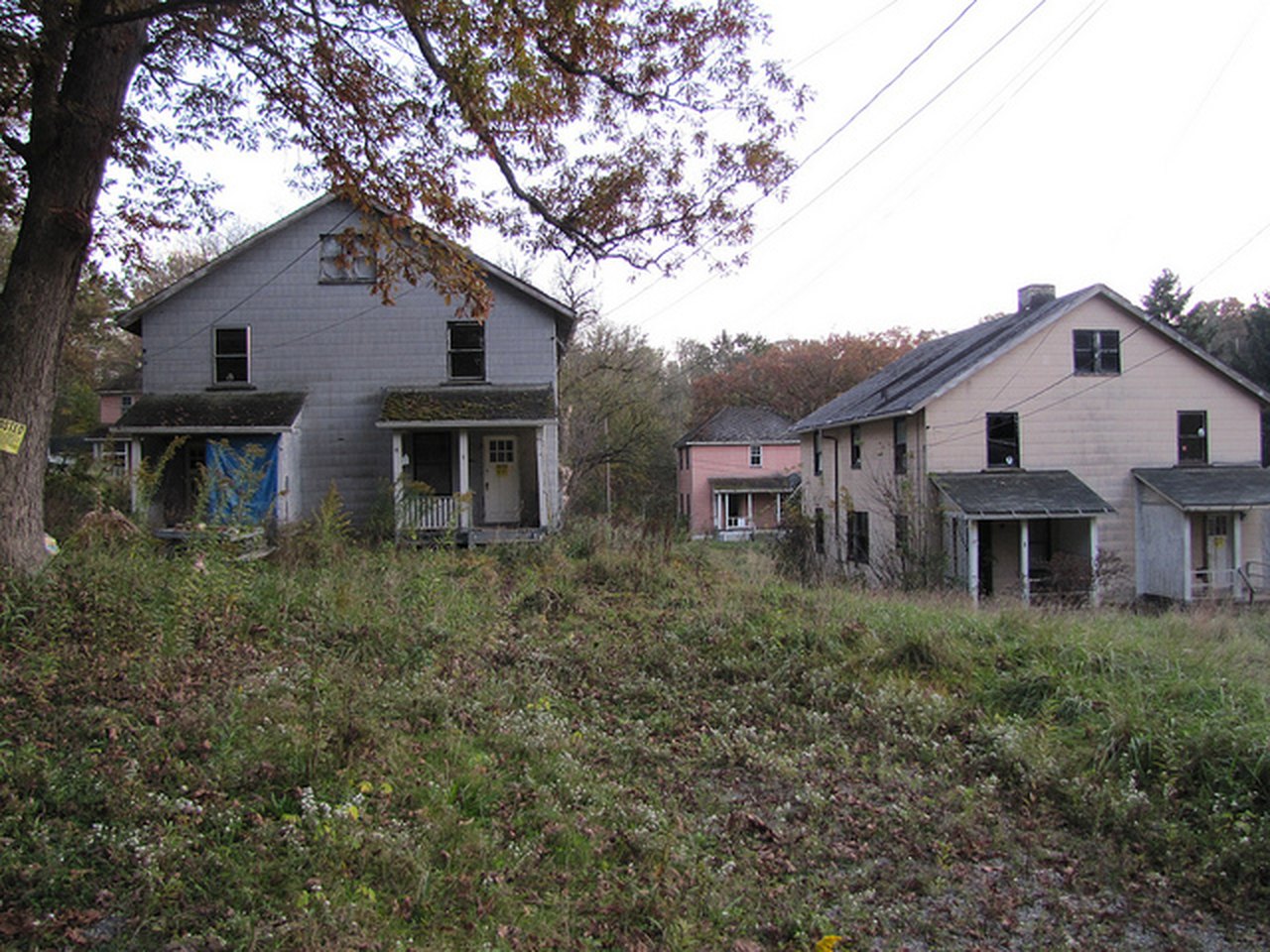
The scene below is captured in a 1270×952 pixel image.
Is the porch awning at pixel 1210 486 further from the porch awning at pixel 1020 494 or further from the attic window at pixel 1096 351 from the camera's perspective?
→ the attic window at pixel 1096 351

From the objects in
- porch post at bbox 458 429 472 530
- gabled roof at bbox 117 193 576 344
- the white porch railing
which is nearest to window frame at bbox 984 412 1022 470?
gabled roof at bbox 117 193 576 344

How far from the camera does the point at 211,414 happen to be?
1766 cm

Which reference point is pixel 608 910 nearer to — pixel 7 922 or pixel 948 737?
pixel 7 922

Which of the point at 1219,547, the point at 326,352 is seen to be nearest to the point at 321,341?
the point at 326,352

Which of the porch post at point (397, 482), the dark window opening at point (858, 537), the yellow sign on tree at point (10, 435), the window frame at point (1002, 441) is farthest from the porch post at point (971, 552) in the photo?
the yellow sign on tree at point (10, 435)

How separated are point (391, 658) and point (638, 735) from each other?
2229 millimetres

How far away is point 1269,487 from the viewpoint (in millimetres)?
19656

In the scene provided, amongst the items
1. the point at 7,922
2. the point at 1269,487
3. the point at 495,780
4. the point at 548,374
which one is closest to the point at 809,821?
the point at 495,780

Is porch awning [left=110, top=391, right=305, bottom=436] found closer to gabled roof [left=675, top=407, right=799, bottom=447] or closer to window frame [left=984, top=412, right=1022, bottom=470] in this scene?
window frame [left=984, top=412, right=1022, bottom=470]

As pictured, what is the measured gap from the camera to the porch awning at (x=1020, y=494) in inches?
730

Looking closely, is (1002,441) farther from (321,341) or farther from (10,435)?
(10,435)

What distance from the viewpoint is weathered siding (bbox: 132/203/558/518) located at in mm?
18562

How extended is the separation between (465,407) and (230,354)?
5927mm

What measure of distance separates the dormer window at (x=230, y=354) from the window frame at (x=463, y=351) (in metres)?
4.65
